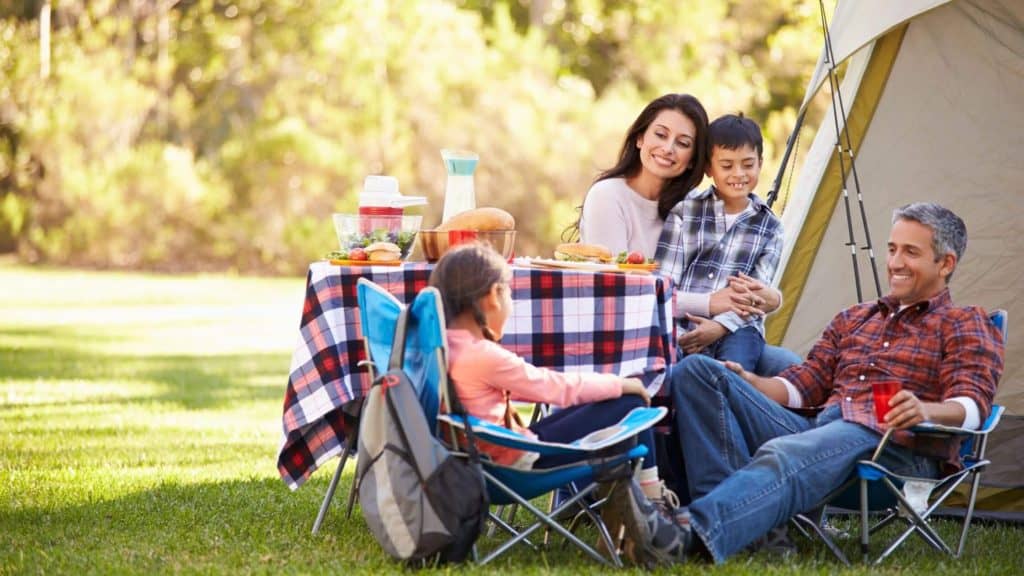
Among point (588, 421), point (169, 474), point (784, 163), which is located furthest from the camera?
point (169, 474)

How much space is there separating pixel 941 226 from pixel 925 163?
127 cm

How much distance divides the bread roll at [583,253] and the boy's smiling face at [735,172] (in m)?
0.52

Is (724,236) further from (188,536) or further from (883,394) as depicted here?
(188,536)

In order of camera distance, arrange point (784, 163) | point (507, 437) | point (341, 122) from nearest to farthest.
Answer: point (507, 437), point (784, 163), point (341, 122)

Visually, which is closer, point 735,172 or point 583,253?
point 583,253

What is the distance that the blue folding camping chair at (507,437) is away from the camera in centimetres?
314

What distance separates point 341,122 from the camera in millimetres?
18594

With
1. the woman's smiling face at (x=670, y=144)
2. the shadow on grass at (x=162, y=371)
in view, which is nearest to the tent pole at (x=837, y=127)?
the woman's smiling face at (x=670, y=144)

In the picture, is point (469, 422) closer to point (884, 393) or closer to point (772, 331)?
point (884, 393)

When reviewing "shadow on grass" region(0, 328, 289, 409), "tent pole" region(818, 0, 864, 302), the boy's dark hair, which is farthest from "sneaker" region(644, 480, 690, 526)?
"shadow on grass" region(0, 328, 289, 409)

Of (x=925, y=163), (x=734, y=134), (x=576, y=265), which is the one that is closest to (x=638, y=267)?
(x=576, y=265)

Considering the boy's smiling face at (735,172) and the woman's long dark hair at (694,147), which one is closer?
the boy's smiling face at (735,172)

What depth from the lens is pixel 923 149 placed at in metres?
4.71

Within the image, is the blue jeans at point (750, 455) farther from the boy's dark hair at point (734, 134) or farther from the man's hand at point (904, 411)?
the boy's dark hair at point (734, 134)
